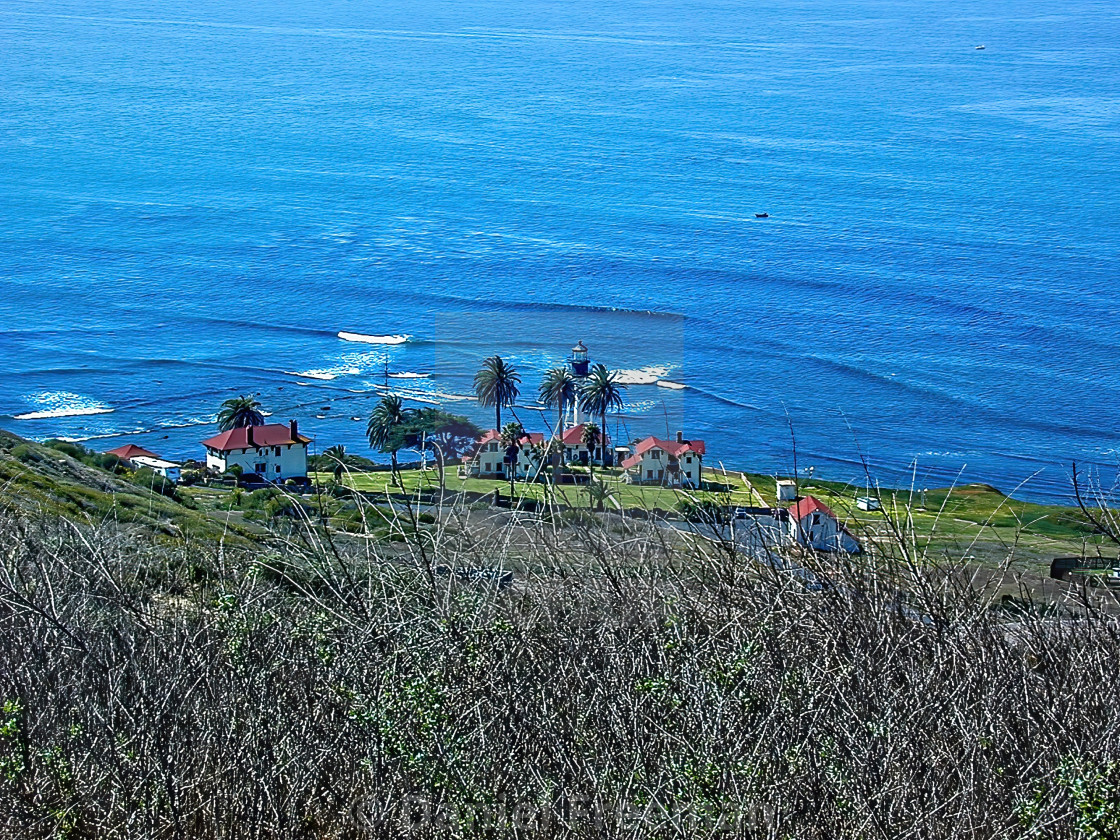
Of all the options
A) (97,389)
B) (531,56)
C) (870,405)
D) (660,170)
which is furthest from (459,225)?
(531,56)

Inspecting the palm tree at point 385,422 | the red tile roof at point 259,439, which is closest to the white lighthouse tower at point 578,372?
the palm tree at point 385,422

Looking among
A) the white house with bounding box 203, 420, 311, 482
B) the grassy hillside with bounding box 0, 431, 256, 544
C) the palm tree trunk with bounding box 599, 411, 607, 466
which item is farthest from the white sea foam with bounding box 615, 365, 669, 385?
the grassy hillside with bounding box 0, 431, 256, 544

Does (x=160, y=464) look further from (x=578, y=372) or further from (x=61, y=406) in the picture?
(x=61, y=406)

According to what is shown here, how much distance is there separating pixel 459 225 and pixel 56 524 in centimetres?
5951

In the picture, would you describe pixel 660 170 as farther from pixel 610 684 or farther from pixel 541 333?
pixel 610 684

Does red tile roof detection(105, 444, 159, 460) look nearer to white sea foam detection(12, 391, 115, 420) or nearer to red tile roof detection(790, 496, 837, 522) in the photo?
white sea foam detection(12, 391, 115, 420)

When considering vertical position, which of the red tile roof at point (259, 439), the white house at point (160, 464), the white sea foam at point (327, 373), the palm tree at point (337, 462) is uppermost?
the palm tree at point (337, 462)

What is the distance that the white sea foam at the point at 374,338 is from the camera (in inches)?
2061

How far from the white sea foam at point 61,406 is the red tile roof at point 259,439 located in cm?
964

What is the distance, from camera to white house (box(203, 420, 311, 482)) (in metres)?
34.8

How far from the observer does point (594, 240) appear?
62.9 meters

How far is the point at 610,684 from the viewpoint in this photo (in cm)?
501

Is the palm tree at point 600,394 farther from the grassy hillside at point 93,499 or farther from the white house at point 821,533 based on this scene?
the white house at point 821,533

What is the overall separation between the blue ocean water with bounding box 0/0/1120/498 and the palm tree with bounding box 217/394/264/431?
1883 millimetres
